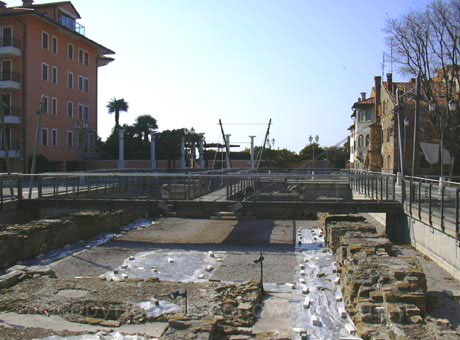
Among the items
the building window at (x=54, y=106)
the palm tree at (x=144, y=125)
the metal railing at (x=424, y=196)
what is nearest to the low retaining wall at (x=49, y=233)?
the metal railing at (x=424, y=196)

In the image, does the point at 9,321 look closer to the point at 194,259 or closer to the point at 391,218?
the point at 194,259

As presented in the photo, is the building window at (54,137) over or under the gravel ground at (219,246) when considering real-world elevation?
over

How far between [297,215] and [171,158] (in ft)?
95.9

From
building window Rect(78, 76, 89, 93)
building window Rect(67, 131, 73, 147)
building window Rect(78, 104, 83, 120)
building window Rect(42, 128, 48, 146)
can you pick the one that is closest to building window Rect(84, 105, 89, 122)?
building window Rect(78, 104, 83, 120)

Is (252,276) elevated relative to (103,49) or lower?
lower

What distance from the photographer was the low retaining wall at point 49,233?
1526cm

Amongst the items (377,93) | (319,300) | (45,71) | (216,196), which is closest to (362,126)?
(377,93)

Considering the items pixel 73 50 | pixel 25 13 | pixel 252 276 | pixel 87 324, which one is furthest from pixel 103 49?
pixel 87 324

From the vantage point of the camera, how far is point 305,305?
35.8 feet

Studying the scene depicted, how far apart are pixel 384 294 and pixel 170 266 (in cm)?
776

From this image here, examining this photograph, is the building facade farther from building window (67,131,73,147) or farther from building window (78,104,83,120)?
building window (67,131,73,147)

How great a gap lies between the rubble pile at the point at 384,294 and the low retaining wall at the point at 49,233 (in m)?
9.15

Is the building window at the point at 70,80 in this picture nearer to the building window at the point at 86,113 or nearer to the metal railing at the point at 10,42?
the building window at the point at 86,113

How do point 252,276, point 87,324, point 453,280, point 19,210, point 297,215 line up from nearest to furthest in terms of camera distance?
point 87,324, point 453,280, point 252,276, point 19,210, point 297,215
